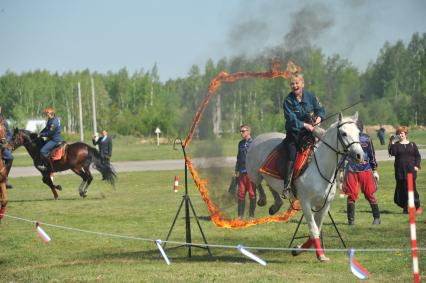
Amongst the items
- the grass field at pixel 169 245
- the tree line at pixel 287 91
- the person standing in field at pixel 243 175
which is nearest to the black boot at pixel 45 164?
the grass field at pixel 169 245

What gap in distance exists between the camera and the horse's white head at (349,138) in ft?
37.2

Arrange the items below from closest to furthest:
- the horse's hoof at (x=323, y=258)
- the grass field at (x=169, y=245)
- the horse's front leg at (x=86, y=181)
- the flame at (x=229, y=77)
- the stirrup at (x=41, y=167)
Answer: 1. the grass field at (x=169, y=245)
2. the horse's hoof at (x=323, y=258)
3. the flame at (x=229, y=77)
4. the stirrup at (x=41, y=167)
5. the horse's front leg at (x=86, y=181)

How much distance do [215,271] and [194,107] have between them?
3241mm

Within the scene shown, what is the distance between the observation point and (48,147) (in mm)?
25109

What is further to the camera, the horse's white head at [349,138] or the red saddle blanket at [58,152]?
the red saddle blanket at [58,152]

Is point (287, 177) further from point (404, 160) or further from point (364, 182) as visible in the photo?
point (404, 160)

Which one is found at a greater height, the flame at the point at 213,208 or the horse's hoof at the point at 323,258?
the flame at the point at 213,208

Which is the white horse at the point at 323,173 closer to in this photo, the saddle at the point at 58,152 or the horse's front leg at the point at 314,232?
the horse's front leg at the point at 314,232

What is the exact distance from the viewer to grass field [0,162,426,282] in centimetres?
1117

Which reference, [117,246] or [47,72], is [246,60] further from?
[47,72]

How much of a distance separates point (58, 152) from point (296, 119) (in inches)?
573

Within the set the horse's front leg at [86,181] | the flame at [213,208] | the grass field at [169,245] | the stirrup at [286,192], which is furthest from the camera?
the horse's front leg at [86,181]

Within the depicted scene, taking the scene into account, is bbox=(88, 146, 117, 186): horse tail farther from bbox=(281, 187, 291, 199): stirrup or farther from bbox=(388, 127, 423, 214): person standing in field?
bbox=(281, 187, 291, 199): stirrup

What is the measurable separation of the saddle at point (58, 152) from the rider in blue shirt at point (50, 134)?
0.37 feet
